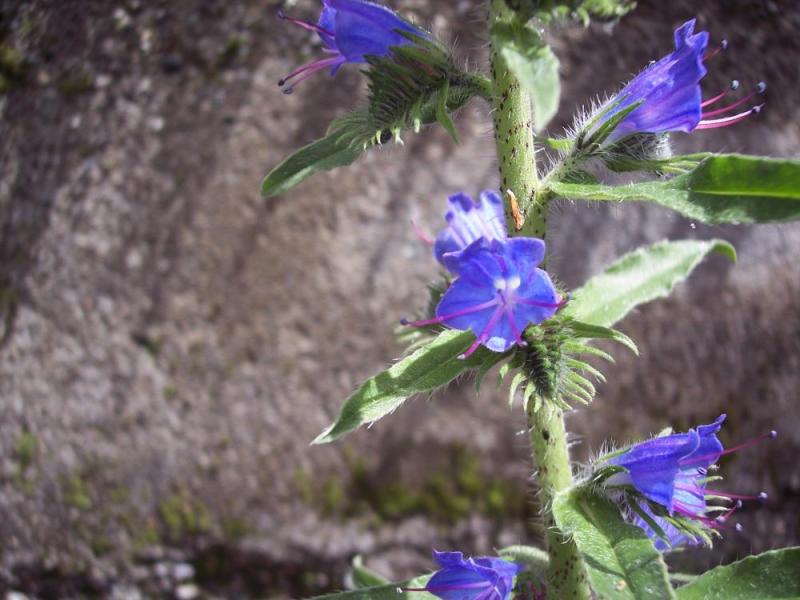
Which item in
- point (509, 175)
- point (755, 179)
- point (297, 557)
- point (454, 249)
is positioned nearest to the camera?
point (755, 179)

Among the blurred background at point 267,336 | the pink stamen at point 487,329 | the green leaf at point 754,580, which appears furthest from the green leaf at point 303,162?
the blurred background at point 267,336

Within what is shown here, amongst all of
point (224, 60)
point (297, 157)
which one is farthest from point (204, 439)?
point (297, 157)

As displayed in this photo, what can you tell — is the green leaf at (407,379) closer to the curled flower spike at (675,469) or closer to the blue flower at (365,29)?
the curled flower spike at (675,469)

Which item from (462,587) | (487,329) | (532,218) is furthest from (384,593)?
(532,218)

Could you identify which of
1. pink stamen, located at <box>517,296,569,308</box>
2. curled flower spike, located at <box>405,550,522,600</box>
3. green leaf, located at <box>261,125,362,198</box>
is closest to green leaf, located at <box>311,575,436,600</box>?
curled flower spike, located at <box>405,550,522,600</box>

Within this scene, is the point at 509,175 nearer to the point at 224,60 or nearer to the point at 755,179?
the point at 755,179

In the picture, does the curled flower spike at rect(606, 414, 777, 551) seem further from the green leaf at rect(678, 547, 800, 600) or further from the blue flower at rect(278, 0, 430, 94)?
the blue flower at rect(278, 0, 430, 94)
